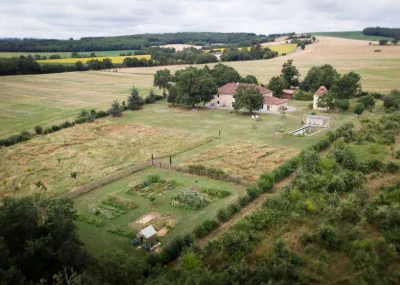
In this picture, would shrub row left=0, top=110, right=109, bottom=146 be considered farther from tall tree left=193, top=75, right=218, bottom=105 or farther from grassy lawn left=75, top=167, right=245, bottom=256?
grassy lawn left=75, top=167, right=245, bottom=256

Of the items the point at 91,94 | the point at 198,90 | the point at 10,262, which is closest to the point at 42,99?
the point at 91,94

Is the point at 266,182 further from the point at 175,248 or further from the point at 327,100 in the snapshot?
the point at 327,100

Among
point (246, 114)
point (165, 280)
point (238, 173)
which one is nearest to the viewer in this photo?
point (165, 280)

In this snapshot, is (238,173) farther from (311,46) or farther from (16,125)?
(311,46)

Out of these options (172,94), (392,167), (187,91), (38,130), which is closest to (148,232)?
(392,167)

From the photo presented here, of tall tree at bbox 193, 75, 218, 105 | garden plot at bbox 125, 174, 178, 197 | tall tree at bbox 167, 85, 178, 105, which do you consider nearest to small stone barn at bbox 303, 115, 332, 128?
tall tree at bbox 193, 75, 218, 105

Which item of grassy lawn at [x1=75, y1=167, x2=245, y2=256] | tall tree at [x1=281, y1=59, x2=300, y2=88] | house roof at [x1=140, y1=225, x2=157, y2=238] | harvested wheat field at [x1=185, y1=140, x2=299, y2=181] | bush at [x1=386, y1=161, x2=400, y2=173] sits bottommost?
grassy lawn at [x1=75, y1=167, x2=245, y2=256]

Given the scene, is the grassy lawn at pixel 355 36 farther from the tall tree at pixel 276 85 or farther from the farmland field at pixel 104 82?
the tall tree at pixel 276 85
